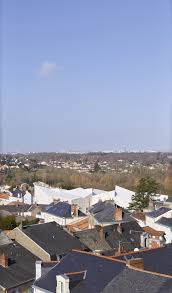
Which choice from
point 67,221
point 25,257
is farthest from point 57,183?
point 25,257

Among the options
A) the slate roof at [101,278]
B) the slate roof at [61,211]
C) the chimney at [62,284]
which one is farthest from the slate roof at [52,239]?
the chimney at [62,284]

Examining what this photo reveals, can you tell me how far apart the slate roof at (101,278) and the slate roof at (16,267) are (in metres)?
4.02

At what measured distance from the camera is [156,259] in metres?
14.4

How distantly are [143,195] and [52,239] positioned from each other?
2035 cm

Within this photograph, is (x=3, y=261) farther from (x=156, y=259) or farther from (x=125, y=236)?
(x=125, y=236)

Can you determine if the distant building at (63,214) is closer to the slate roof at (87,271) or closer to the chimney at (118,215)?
the chimney at (118,215)

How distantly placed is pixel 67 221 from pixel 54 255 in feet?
35.5

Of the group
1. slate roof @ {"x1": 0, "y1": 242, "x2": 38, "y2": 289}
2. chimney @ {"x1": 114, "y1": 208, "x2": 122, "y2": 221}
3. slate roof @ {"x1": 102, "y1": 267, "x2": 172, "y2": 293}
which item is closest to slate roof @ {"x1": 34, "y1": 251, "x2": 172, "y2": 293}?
slate roof @ {"x1": 102, "y1": 267, "x2": 172, "y2": 293}

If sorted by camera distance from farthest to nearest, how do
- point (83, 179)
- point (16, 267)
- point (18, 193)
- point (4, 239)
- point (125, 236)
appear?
point (83, 179)
point (18, 193)
point (125, 236)
point (4, 239)
point (16, 267)

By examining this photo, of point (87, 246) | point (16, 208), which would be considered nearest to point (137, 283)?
point (87, 246)

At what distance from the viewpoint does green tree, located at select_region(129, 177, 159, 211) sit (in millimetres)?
40938

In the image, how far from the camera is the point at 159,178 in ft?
209

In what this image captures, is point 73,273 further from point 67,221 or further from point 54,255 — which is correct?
point 67,221

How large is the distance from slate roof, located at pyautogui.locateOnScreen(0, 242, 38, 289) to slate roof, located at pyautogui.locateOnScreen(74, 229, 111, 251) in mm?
3166
